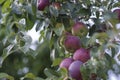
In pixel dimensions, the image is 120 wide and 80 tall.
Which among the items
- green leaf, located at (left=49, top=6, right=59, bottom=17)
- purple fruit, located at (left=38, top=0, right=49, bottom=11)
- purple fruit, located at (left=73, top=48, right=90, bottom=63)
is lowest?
purple fruit, located at (left=73, top=48, right=90, bottom=63)

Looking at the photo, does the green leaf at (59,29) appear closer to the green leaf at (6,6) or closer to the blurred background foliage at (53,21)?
the blurred background foliage at (53,21)

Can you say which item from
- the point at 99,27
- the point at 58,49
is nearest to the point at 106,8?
the point at 99,27

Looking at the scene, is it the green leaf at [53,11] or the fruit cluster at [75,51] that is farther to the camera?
the green leaf at [53,11]

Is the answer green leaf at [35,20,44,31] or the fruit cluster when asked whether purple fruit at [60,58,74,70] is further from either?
green leaf at [35,20,44,31]

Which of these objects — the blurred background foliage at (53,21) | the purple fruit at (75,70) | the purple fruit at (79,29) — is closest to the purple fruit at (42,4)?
the blurred background foliage at (53,21)

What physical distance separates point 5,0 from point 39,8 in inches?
5.0

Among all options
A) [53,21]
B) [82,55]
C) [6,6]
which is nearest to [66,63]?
[82,55]

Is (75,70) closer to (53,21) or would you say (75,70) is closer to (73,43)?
(73,43)

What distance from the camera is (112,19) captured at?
1020 millimetres

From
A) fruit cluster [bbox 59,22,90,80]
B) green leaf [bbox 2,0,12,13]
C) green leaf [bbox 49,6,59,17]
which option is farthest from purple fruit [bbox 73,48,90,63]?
green leaf [bbox 2,0,12,13]

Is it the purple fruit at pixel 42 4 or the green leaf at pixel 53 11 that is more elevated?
the purple fruit at pixel 42 4

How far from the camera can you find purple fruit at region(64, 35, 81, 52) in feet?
3.62

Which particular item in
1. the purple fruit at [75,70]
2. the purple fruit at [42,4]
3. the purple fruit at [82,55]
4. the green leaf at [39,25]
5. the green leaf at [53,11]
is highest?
the purple fruit at [42,4]

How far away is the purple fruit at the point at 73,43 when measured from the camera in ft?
3.62
